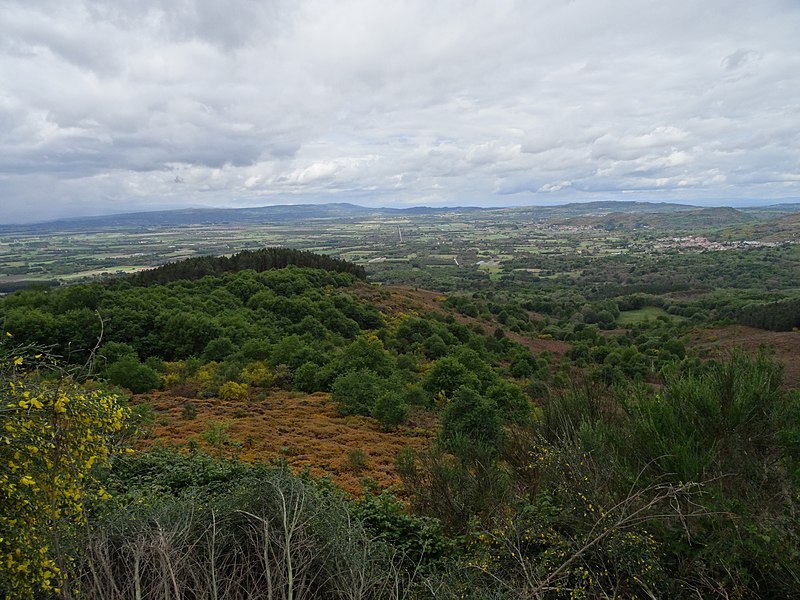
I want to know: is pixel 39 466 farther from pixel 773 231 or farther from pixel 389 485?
pixel 773 231

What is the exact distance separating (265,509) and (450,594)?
7.83 feet

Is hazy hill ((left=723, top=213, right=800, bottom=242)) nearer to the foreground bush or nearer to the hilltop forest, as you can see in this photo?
the hilltop forest

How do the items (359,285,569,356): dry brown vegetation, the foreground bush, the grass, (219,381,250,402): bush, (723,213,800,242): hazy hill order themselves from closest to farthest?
the foreground bush, (219,381,250,402): bush, (359,285,569,356): dry brown vegetation, the grass, (723,213,800,242): hazy hill

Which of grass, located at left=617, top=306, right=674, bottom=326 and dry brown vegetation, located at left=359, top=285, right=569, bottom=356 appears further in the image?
grass, located at left=617, top=306, right=674, bottom=326

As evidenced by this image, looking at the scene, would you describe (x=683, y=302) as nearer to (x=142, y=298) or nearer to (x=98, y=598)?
(x=142, y=298)

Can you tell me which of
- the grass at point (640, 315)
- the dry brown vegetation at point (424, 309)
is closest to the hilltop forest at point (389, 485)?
the dry brown vegetation at point (424, 309)

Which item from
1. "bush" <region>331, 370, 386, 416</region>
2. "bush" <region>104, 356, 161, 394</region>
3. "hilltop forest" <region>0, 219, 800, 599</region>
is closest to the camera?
"hilltop forest" <region>0, 219, 800, 599</region>

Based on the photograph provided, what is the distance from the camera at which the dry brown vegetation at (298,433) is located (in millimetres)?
11453

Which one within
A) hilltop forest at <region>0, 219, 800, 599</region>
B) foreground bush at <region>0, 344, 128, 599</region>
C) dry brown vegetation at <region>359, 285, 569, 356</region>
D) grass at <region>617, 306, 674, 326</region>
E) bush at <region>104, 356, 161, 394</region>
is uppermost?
foreground bush at <region>0, 344, 128, 599</region>

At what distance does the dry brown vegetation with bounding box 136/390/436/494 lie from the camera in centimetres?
1145

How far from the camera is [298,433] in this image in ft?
46.8

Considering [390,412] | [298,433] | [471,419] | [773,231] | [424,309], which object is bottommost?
[424,309]

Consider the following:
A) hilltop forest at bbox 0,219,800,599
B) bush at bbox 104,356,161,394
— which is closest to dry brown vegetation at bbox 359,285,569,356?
hilltop forest at bbox 0,219,800,599

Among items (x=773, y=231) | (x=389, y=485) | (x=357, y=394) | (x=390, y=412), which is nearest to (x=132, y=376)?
(x=357, y=394)
